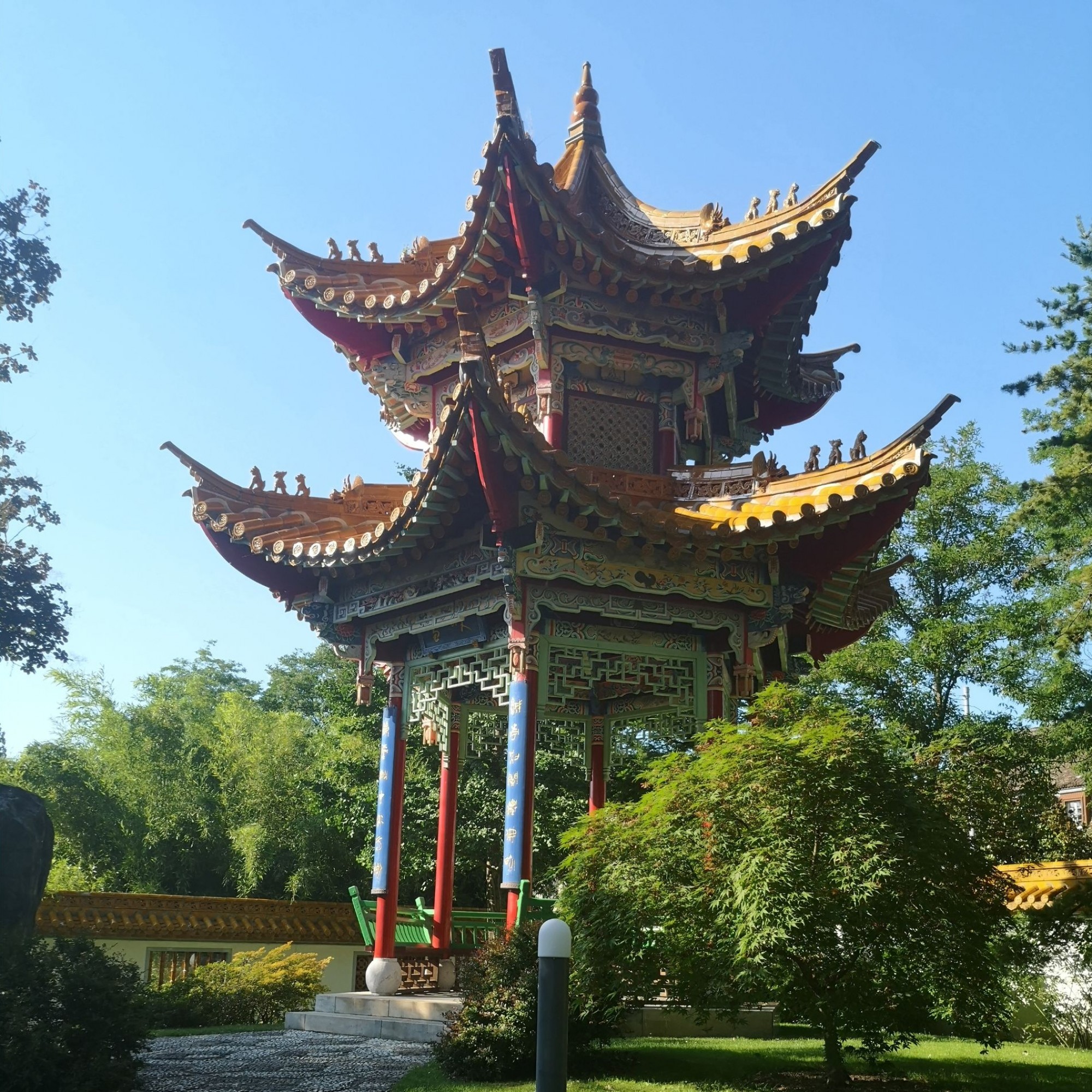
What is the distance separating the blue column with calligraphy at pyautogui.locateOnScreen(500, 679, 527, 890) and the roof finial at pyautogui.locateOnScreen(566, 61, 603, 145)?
7660 millimetres

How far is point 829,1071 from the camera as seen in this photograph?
→ 8.51 m

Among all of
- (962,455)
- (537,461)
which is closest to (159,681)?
(962,455)

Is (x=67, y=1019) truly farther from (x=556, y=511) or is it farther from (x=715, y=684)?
(x=715, y=684)

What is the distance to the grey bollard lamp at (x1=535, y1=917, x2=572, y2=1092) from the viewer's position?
5.22 metres

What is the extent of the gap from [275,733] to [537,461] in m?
20.5

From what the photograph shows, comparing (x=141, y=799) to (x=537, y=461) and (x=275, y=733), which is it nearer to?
(x=275, y=733)

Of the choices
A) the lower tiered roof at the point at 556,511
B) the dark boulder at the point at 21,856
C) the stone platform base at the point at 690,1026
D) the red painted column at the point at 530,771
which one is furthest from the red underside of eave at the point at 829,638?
the dark boulder at the point at 21,856

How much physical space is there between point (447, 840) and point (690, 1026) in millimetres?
3573

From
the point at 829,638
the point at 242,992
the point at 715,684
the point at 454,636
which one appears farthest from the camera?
the point at 242,992

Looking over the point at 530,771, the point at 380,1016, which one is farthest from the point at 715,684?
the point at 380,1016

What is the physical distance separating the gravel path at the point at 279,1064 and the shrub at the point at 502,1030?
497mm

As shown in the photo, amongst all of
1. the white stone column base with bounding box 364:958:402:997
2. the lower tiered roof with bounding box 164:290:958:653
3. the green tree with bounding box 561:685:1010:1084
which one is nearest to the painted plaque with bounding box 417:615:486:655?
the lower tiered roof with bounding box 164:290:958:653

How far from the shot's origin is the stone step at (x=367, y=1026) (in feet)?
36.4

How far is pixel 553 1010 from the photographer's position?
17.2 ft
